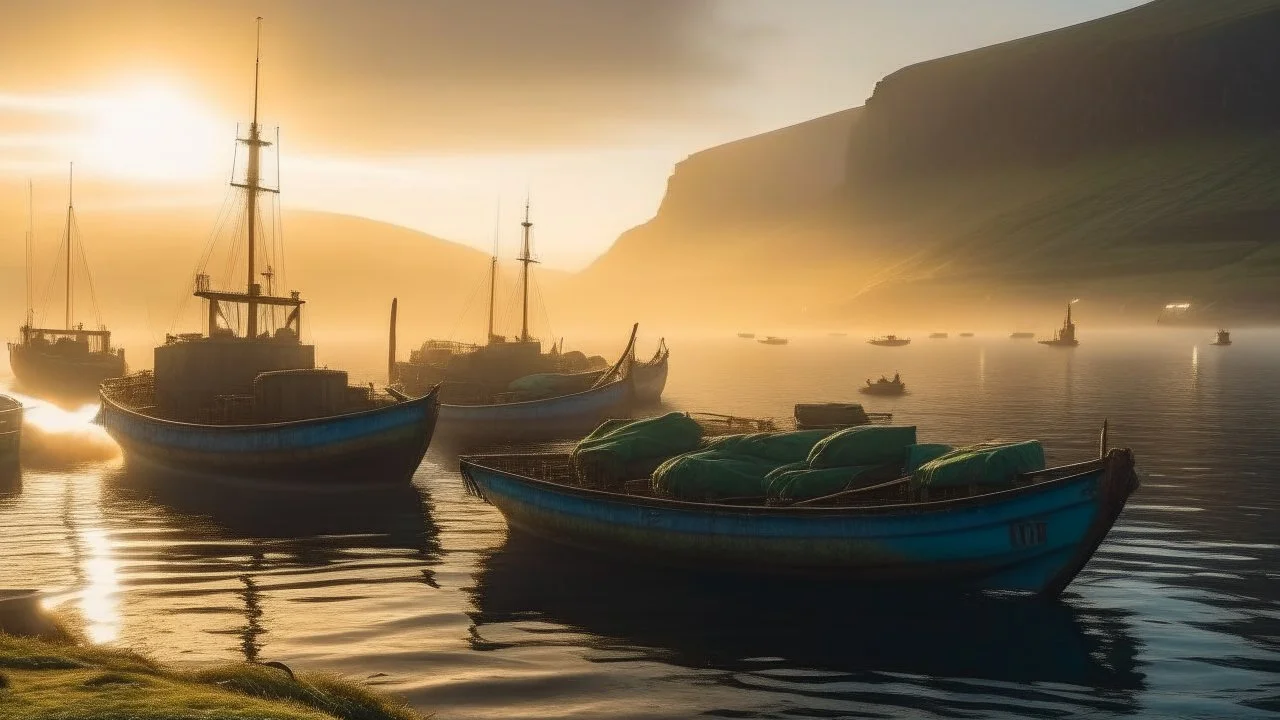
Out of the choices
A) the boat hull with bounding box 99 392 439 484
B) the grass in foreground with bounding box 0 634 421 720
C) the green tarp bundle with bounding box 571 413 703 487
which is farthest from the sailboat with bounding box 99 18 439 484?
the grass in foreground with bounding box 0 634 421 720

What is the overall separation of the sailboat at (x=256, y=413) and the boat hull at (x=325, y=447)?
4 cm

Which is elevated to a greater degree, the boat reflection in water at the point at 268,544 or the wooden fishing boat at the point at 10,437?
the wooden fishing boat at the point at 10,437

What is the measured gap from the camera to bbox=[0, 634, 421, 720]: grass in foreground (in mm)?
11906

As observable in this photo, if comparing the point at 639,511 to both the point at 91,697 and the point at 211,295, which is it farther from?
the point at 211,295

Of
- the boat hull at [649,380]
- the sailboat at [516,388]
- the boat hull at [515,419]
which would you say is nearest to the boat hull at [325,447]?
the sailboat at [516,388]

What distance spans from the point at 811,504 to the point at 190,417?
31.4 metres

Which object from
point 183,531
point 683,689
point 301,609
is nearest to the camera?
point 683,689

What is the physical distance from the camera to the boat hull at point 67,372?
92.4m

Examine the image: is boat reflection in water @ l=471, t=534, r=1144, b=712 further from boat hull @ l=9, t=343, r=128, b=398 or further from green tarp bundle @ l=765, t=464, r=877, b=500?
boat hull @ l=9, t=343, r=128, b=398

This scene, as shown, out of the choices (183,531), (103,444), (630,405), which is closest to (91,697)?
(183,531)

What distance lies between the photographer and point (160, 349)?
49.7 m

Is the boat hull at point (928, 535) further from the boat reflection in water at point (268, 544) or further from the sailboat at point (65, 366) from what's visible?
the sailboat at point (65, 366)

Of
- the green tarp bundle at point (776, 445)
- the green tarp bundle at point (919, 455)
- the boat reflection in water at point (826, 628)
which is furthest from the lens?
the green tarp bundle at point (776, 445)

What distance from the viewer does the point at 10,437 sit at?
46.3m
